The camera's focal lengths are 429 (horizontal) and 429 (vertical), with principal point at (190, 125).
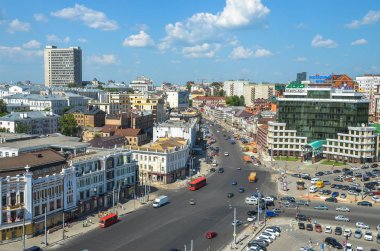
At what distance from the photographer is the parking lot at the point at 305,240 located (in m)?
57.3

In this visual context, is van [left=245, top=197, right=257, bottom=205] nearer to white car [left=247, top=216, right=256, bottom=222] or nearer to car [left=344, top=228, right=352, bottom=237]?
white car [left=247, top=216, right=256, bottom=222]

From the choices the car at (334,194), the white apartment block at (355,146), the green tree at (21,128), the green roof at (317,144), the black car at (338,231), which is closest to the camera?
the black car at (338,231)

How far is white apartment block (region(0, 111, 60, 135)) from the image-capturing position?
127875 millimetres

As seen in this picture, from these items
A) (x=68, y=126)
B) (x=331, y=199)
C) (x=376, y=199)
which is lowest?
(x=331, y=199)

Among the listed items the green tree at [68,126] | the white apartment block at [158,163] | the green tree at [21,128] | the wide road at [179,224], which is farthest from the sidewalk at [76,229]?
the green tree at [68,126]

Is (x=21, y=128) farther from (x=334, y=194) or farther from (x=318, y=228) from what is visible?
(x=318, y=228)

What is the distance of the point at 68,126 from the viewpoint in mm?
135000

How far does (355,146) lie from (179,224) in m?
68.8

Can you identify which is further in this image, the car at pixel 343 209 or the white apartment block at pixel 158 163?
the white apartment block at pixel 158 163

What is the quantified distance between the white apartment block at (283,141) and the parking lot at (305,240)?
60.7 metres

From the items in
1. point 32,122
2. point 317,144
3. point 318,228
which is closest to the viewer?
point 318,228

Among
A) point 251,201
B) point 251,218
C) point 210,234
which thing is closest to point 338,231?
point 251,218

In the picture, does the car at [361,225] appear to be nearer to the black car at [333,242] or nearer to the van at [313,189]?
the black car at [333,242]

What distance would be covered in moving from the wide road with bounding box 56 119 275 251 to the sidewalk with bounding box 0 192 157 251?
1.39 m
